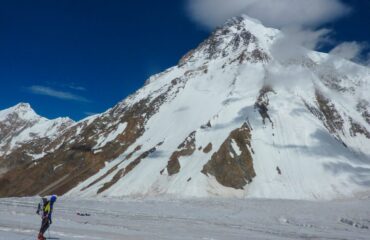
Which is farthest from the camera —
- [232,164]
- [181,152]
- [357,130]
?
[357,130]

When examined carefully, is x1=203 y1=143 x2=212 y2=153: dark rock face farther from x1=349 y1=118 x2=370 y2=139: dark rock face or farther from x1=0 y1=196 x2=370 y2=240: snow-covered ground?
x1=349 y1=118 x2=370 y2=139: dark rock face

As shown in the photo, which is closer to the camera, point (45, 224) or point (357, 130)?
point (45, 224)

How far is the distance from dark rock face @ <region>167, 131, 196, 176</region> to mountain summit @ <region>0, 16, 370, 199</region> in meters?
0.32

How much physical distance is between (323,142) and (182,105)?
62.5 metres

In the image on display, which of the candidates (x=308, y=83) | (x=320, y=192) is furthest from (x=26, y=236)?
(x=308, y=83)

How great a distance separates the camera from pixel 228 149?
14088cm

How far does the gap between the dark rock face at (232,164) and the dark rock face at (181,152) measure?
32.1ft

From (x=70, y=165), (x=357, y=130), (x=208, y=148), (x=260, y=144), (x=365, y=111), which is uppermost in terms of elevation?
(x=365, y=111)

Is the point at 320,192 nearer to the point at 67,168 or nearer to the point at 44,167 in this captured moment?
the point at 67,168

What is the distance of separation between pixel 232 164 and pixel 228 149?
649cm

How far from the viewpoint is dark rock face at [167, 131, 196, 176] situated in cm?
→ 13660

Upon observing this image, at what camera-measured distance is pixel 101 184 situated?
139 meters

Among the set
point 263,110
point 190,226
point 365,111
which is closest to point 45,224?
point 190,226

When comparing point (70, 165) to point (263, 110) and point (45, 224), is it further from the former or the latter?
point (45, 224)
